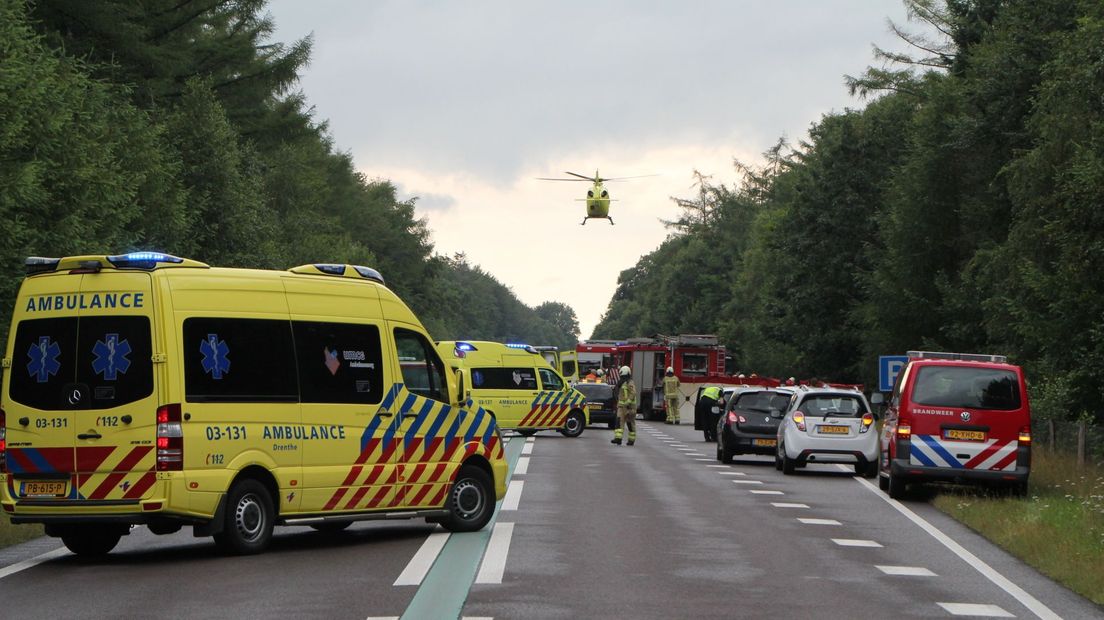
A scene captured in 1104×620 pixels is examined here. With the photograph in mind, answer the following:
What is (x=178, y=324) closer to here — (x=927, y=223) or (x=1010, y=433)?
(x=1010, y=433)

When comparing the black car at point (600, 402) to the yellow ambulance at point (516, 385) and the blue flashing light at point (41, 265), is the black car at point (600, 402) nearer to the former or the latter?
the yellow ambulance at point (516, 385)

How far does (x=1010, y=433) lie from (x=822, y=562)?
29.7 ft

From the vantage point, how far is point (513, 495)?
2138 cm

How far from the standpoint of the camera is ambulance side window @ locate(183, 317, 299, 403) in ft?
45.2

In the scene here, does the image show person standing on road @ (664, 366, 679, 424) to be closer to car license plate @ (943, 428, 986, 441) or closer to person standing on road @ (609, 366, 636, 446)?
person standing on road @ (609, 366, 636, 446)

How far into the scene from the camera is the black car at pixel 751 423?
31.5 metres

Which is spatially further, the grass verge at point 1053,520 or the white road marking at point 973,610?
the grass verge at point 1053,520

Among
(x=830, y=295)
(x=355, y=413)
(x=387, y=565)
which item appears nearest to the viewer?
(x=387, y=565)

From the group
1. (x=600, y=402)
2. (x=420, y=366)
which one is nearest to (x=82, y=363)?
(x=420, y=366)

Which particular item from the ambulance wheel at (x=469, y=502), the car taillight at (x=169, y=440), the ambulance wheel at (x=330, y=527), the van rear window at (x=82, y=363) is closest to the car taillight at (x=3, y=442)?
the van rear window at (x=82, y=363)

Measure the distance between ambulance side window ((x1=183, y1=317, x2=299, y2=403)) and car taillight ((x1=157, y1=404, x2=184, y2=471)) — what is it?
251 millimetres

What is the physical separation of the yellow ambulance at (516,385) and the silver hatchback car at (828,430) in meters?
14.4

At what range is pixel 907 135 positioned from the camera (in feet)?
217

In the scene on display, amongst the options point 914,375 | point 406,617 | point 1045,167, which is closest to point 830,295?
point 1045,167
